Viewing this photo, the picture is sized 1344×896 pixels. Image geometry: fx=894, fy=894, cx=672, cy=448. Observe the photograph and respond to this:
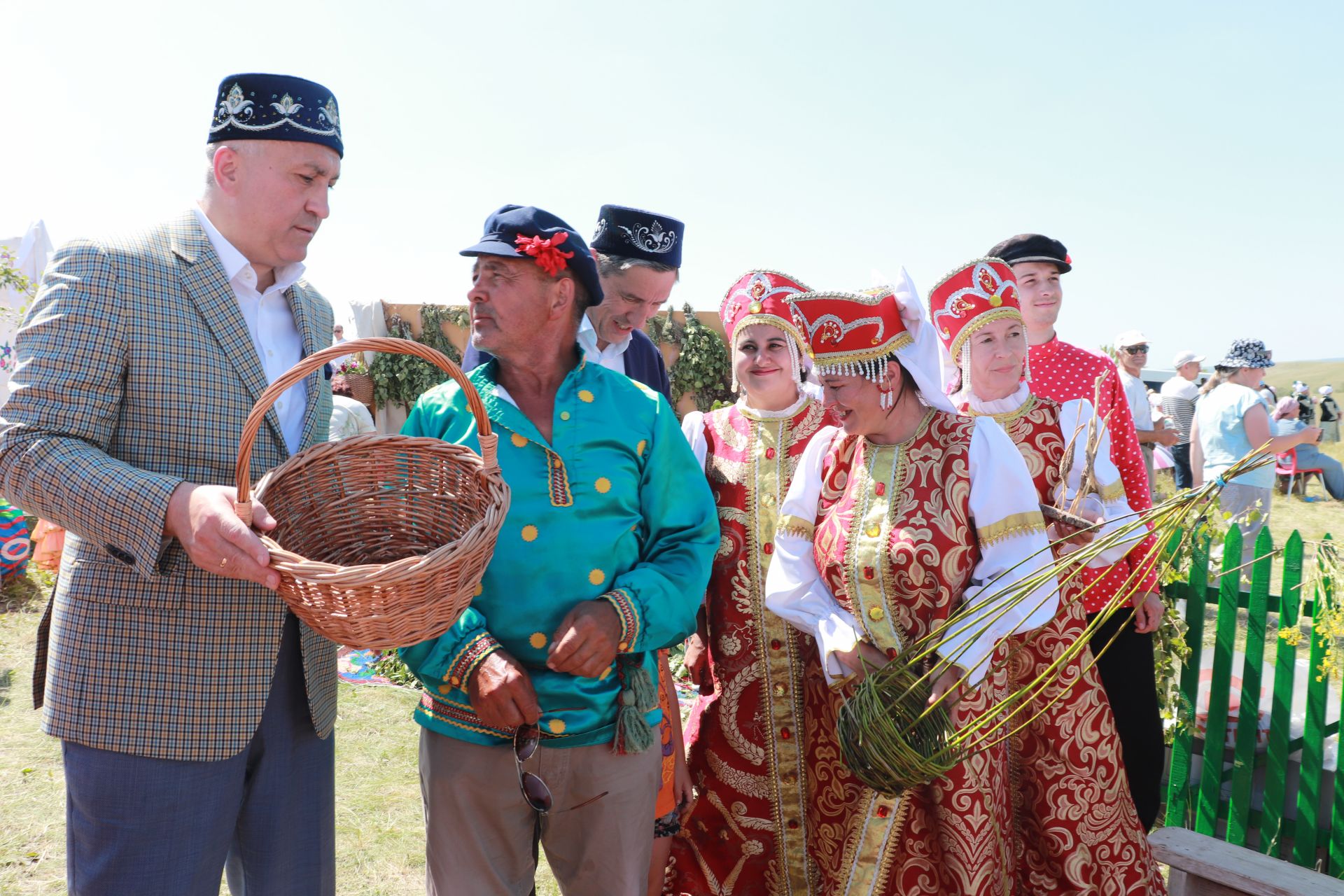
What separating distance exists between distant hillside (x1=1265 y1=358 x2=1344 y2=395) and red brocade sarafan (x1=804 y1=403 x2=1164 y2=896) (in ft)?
286

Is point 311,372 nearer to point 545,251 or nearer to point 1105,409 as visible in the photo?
point 545,251

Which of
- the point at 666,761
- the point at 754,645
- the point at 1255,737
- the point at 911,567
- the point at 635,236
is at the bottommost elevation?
the point at 1255,737

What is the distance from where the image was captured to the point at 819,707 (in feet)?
9.81

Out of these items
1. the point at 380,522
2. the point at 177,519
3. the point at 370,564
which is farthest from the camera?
the point at 380,522

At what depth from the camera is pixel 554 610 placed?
7.59 ft

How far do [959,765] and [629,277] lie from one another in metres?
2.17

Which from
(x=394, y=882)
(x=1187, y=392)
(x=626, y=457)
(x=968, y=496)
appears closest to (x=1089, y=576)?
(x=968, y=496)

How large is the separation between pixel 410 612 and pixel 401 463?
54 cm

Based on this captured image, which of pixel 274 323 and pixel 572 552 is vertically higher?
pixel 274 323

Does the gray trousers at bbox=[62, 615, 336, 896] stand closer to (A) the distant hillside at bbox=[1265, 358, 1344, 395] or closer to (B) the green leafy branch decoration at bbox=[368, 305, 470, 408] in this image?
(B) the green leafy branch decoration at bbox=[368, 305, 470, 408]

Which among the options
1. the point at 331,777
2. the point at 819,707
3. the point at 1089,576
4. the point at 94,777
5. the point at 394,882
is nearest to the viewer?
the point at 94,777

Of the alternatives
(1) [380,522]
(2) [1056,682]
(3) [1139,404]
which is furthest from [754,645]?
(3) [1139,404]

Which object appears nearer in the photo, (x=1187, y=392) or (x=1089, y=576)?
(x=1089, y=576)

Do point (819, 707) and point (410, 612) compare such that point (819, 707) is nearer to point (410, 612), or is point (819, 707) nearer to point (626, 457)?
point (626, 457)
